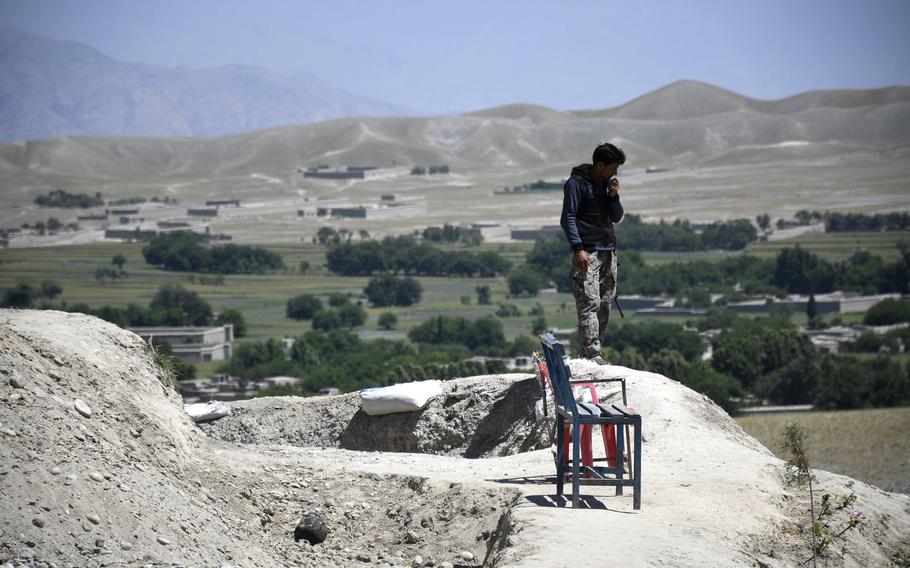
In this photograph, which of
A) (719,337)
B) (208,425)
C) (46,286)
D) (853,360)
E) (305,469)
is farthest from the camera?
(46,286)

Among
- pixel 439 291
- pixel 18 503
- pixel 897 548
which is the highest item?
pixel 18 503

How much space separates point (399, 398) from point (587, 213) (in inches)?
116

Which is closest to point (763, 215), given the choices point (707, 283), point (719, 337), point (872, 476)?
point (707, 283)

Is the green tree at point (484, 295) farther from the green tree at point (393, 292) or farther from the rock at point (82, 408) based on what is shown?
the rock at point (82, 408)

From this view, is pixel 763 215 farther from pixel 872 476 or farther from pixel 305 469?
pixel 305 469

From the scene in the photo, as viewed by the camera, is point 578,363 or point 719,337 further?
point 719,337

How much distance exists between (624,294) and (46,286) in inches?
1632

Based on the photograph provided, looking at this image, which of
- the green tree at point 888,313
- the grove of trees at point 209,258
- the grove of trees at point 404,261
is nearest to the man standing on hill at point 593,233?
the green tree at point 888,313

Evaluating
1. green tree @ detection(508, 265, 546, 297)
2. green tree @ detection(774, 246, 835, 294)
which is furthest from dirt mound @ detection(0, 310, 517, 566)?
green tree @ detection(508, 265, 546, 297)

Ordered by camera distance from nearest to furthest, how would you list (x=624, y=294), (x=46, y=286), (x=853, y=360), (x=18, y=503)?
(x=18, y=503) → (x=853, y=360) → (x=46, y=286) → (x=624, y=294)

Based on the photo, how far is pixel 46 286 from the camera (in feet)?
301

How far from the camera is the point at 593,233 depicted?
503 inches

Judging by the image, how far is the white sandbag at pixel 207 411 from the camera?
48.0ft

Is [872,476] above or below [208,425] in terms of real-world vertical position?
below
